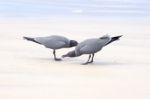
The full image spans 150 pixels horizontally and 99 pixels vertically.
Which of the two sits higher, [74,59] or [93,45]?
[93,45]

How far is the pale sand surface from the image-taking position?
5.82m

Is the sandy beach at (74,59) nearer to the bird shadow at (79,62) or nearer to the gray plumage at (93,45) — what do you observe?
the bird shadow at (79,62)

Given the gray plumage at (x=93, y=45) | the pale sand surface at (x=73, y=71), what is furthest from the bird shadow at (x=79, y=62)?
the gray plumage at (x=93, y=45)

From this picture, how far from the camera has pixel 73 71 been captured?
7273 millimetres

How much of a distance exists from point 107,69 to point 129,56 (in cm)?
124

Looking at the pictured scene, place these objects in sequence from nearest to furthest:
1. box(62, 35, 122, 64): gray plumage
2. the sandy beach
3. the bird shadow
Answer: the sandy beach < box(62, 35, 122, 64): gray plumage < the bird shadow

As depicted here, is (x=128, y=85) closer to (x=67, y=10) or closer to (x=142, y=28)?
(x=142, y=28)

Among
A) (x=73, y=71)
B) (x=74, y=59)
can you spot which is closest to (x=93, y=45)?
(x=73, y=71)

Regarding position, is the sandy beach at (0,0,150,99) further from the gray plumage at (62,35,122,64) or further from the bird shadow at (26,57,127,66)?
the gray plumage at (62,35,122,64)

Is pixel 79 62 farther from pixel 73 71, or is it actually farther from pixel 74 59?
pixel 73 71

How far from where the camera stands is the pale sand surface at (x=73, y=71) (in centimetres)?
582

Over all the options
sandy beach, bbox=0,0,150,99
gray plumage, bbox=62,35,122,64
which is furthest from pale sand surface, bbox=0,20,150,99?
gray plumage, bbox=62,35,122,64

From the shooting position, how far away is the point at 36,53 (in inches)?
347

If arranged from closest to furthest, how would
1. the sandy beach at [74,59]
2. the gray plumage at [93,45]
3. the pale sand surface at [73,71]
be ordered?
the pale sand surface at [73,71] < the sandy beach at [74,59] < the gray plumage at [93,45]
